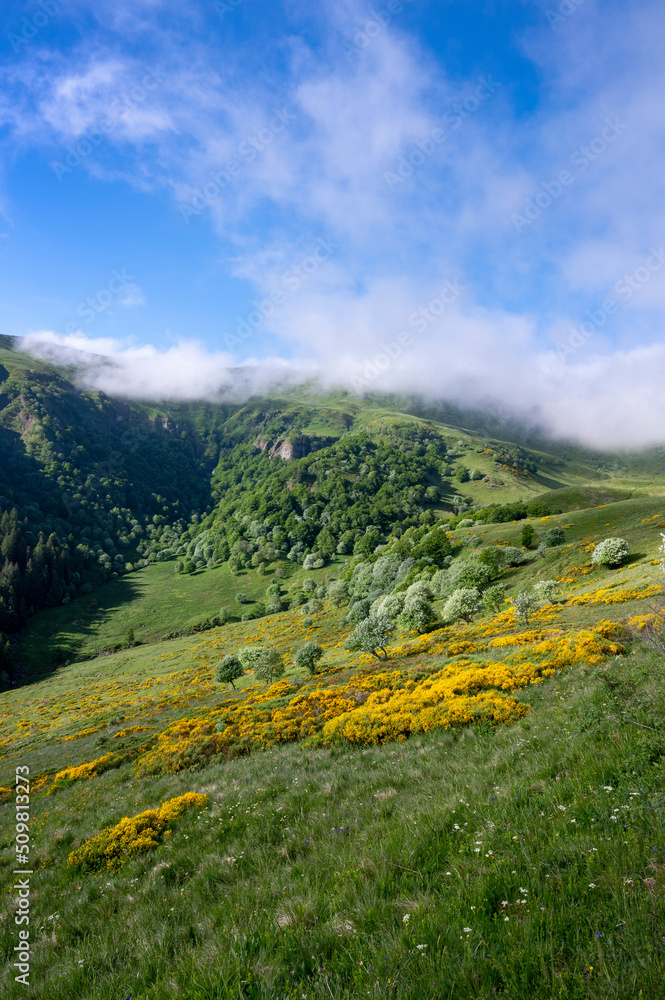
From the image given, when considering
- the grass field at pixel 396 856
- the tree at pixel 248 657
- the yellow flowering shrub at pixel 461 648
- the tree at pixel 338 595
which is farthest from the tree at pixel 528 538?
the grass field at pixel 396 856

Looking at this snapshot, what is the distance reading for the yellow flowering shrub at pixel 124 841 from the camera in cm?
800

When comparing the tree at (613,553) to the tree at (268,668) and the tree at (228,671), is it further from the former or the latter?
the tree at (228,671)

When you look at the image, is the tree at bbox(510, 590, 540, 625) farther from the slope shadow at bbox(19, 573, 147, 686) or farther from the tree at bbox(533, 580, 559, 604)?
the slope shadow at bbox(19, 573, 147, 686)

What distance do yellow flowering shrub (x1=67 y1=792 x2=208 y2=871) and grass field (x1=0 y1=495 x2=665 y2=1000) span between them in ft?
0.23

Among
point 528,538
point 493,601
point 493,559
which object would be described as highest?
point 528,538

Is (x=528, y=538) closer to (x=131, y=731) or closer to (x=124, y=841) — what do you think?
(x=131, y=731)

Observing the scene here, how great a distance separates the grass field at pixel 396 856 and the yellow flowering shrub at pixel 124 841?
69 millimetres

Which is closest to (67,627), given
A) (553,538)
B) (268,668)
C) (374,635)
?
(268,668)

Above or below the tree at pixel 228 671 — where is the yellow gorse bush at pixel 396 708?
above

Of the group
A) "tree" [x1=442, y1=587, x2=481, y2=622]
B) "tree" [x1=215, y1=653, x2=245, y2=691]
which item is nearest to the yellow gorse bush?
"tree" [x1=442, y1=587, x2=481, y2=622]

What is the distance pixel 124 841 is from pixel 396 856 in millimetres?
7262

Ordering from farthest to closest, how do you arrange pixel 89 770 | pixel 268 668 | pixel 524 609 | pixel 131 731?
pixel 268 668 < pixel 524 609 < pixel 131 731 < pixel 89 770

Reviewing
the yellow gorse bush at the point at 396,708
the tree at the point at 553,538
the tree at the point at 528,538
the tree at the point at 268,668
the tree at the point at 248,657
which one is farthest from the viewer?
the tree at the point at 528,538

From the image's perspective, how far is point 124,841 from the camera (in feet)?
27.5
